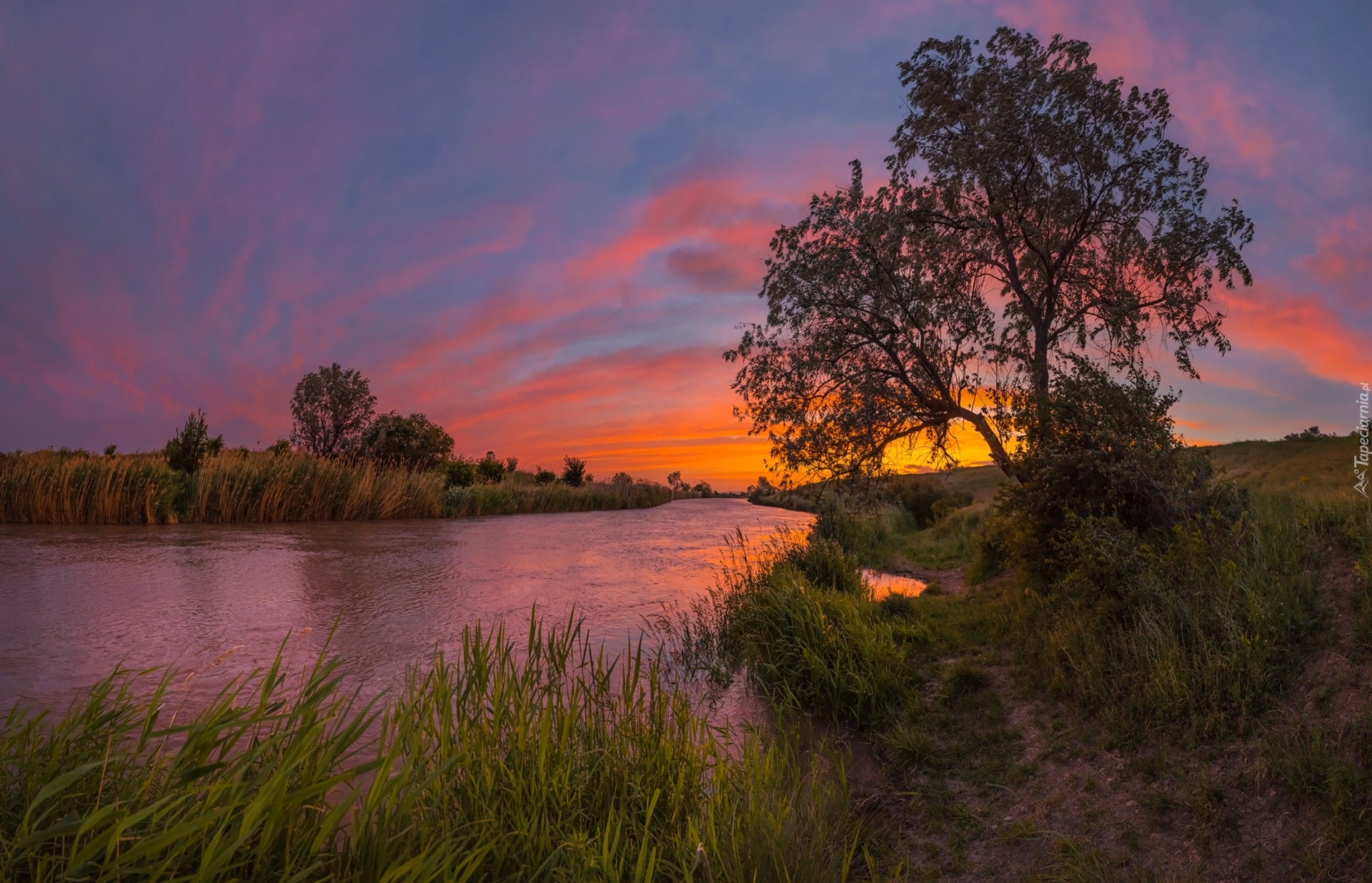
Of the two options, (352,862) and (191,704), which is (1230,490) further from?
(191,704)

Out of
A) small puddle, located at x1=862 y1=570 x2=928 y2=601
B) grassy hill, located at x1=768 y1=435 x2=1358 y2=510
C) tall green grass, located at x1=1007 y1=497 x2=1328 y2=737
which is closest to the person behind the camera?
tall green grass, located at x1=1007 y1=497 x2=1328 y2=737

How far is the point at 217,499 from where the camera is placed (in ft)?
55.7

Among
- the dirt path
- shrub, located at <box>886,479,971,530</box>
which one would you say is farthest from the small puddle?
shrub, located at <box>886,479,971,530</box>

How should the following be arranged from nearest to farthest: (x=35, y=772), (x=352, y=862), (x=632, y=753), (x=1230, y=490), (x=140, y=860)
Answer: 1. (x=140, y=860)
2. (x=352, y=862)
3. (x=35, y=772)
4. (x=632, y=753)
5. (x=1230, y=490)

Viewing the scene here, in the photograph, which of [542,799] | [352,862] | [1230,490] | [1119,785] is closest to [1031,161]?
[1230,490]

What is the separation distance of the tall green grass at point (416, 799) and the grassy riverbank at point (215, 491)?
15454 millimetres

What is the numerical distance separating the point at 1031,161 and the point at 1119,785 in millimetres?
8417

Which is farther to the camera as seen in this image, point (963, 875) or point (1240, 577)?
point (1240, 577)

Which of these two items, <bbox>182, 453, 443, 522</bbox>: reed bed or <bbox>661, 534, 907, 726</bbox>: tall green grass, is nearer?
<bbox>661, 534, 907, 726</bbox>: tall green grass

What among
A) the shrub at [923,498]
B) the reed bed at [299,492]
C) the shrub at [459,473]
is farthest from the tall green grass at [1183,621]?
the shrub at [459,473]

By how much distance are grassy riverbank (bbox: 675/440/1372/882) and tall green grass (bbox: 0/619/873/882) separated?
1.20 m

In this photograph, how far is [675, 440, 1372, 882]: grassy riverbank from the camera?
3.38m

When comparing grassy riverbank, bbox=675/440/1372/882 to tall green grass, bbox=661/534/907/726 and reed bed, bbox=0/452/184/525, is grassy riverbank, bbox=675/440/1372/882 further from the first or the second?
reed bed, bbox=0/452/184/525

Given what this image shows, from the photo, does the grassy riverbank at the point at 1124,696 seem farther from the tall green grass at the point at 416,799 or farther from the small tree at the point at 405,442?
the small tree at the point at 405,442
